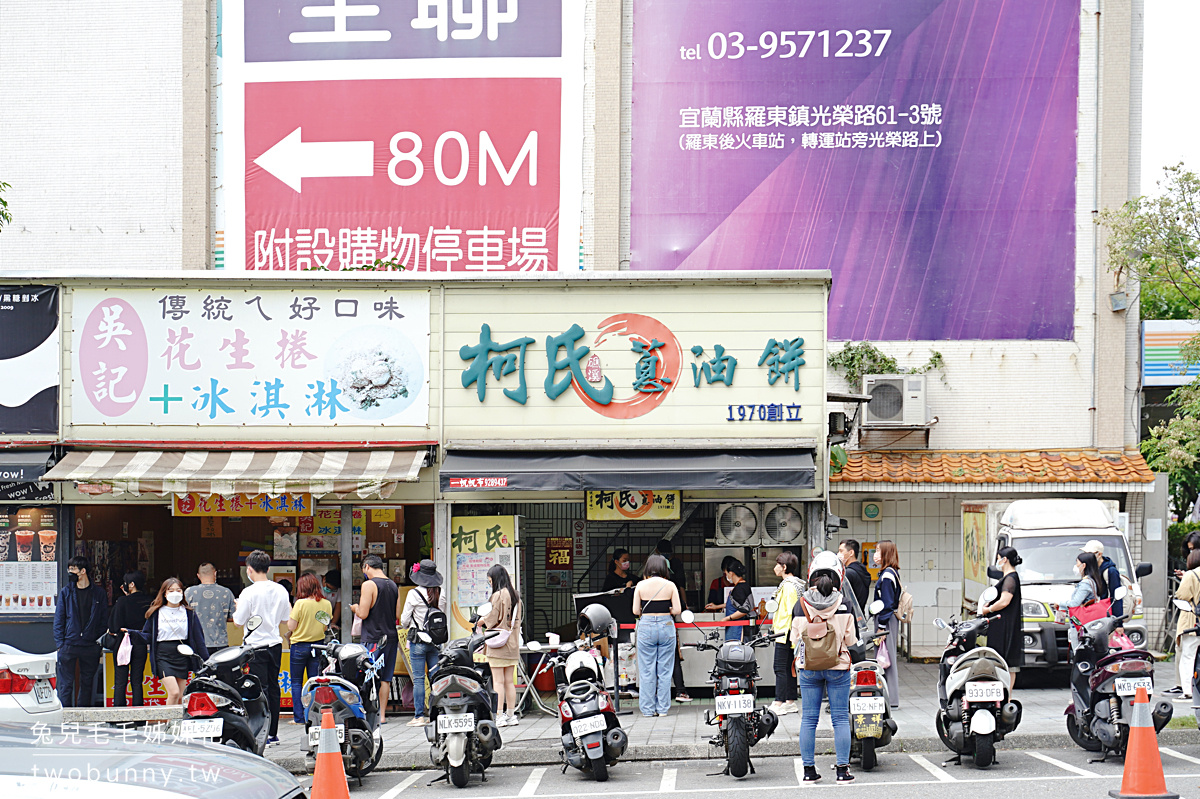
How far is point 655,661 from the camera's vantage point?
11.9 m

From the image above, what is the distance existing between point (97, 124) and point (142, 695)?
10.2 m

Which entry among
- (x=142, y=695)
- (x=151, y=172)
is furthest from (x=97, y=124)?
(x=142, y=695)

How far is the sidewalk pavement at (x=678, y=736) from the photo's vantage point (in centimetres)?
1016

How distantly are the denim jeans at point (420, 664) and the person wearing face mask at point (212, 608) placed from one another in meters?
1.94

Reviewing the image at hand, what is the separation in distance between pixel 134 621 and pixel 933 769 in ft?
27.2

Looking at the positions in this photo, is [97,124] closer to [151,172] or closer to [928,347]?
[151,172]

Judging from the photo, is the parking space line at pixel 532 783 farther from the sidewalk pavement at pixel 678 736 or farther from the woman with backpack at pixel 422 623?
the woman with backpack at pixel 422 623

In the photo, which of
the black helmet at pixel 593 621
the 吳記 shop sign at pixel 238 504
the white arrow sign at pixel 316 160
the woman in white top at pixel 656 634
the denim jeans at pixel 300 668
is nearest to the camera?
the black helmet at pixel 593 621

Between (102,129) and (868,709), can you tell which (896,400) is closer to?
(868,709)

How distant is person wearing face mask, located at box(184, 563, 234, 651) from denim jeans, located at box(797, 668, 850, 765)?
6.17 metres

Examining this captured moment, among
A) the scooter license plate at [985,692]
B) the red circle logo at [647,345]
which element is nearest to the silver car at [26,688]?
the red circle logo at [647,345]

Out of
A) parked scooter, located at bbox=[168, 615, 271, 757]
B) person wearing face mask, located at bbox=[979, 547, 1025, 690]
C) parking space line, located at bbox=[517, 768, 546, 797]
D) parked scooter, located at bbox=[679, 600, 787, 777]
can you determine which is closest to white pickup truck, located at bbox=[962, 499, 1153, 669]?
person wearing face mask, located at bbox=[979, 547, 1025, 690]

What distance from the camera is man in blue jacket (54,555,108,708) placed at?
12.0m

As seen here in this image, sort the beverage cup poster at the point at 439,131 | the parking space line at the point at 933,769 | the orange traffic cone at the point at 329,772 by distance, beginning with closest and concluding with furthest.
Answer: the orange traffic cone at the point at 329,772 < the parking space line at the point at 933,769 < the beverage cup poster at the point at 439,131
